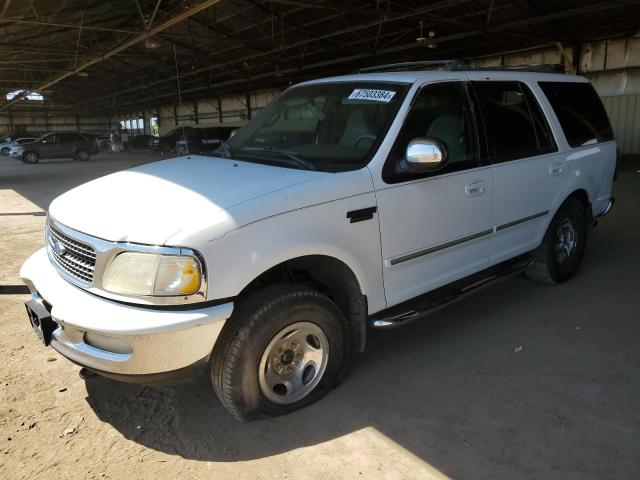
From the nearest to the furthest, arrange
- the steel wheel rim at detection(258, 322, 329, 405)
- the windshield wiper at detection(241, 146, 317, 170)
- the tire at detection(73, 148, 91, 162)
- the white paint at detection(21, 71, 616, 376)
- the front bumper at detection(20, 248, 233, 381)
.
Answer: the front bumper at detection(20, 248, 233, 381)
the white paint at detection(21, 71, 616, 376)
the steel wheel rim at detection(258, 322, 329, 405)
the windshield wiper at detection(241, 146, 317, 170)
the tire at detection(73, 148, 91, 162)

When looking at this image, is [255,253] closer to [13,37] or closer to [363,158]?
[363,158]

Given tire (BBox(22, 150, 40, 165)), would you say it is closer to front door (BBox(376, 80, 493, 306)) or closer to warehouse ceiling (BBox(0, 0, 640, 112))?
warehouse ceiling (BBox(0, 0, 640, 112))

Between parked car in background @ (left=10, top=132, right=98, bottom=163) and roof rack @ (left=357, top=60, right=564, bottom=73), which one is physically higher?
parked car in background @ (left=10, top=132, right=98, bottom=163)

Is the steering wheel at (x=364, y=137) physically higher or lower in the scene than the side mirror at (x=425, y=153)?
higher

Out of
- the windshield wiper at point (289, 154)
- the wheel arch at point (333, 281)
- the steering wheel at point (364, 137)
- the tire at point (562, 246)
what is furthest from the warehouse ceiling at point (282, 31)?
the wheel arch at point (333, 281)

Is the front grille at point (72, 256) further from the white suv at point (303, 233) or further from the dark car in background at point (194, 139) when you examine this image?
the dark car in background at point (194, 139)

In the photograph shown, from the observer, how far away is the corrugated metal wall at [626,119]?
15828 mm

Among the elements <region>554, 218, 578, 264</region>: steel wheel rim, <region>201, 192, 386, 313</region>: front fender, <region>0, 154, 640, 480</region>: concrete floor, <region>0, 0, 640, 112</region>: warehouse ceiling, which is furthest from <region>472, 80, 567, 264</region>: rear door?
<region>0, 0, 640, 112</region>: warehouse ceiling

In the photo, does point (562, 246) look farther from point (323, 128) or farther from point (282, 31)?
point (282, 31)

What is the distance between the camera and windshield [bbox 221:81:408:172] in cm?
324

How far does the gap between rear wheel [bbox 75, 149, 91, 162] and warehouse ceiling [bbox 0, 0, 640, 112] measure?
13.5 ft

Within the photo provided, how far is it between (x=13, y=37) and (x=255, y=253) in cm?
2030

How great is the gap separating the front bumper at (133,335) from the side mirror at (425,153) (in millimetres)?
1431

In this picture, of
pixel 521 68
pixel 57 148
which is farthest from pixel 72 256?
pixel 57 148
